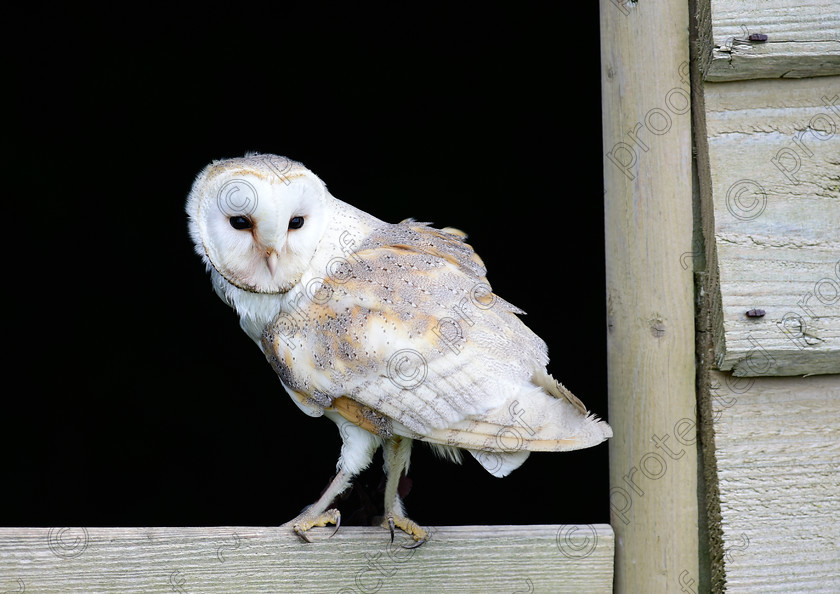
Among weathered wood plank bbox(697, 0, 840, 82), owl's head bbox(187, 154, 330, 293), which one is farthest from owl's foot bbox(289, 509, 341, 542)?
weathered wood plank bbox(697, 0, 840, 82)

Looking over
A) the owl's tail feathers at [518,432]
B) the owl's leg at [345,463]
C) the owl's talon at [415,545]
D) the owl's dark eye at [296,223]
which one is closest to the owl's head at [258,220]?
the owl's dark eye at [296,223]

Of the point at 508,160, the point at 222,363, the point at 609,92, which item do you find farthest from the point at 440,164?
the point at 609,92

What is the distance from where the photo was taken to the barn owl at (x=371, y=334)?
5.53 feet

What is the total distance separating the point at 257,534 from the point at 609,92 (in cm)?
110

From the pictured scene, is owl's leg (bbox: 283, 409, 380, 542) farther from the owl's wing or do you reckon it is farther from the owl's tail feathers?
the owl's tail feathers

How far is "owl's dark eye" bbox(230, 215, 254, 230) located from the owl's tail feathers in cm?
55

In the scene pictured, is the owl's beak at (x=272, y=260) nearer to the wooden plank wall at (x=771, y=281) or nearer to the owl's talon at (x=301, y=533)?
the owl's talon at (x=301, y=533)

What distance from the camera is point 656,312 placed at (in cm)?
167

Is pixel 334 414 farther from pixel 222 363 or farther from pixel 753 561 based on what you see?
pixel 222 363

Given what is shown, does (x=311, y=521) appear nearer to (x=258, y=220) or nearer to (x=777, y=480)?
(x=258, y=220)

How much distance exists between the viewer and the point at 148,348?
3771 millimetres

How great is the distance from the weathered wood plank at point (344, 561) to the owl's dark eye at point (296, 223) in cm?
61

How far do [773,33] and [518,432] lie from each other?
2.86ft

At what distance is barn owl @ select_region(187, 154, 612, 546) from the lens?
1686mm
